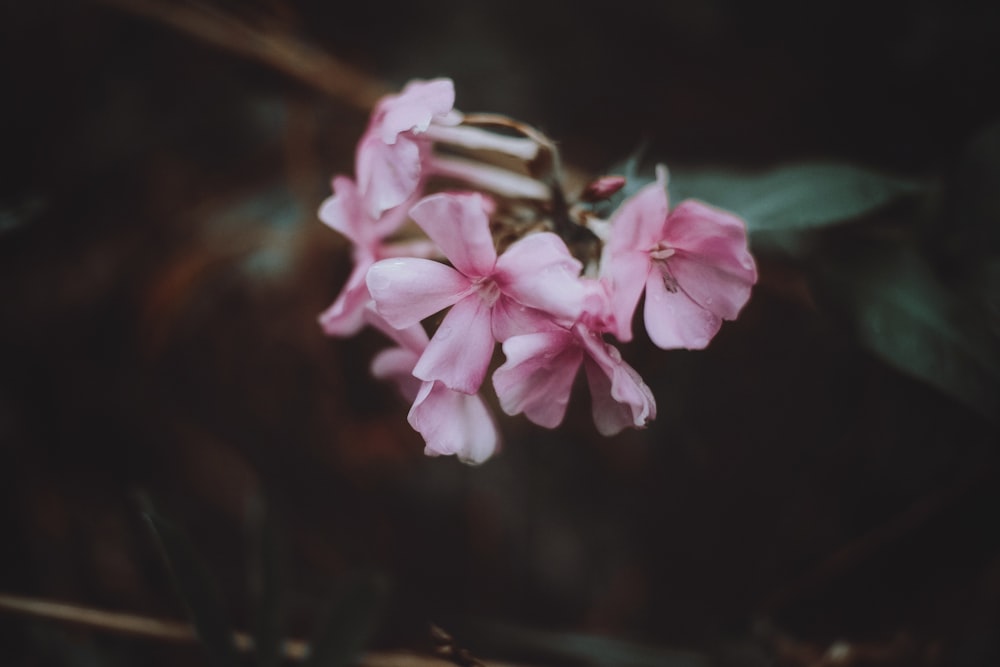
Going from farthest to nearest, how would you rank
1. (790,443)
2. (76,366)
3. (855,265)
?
(76,366)
(790,443)
(855,265)

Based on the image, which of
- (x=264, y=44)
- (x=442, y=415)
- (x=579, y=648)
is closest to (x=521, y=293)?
(x=442, y=415)

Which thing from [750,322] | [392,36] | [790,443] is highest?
[392,36]

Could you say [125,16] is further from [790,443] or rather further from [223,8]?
[790,443]

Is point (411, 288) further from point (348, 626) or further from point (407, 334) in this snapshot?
point (348, 626)

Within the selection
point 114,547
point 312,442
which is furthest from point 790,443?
point 114,547

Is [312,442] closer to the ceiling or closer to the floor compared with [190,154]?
closer to the floor

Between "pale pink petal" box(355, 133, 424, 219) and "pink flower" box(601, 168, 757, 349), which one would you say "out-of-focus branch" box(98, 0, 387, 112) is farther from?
"pink flower" box(601, 168, 757, 349)
